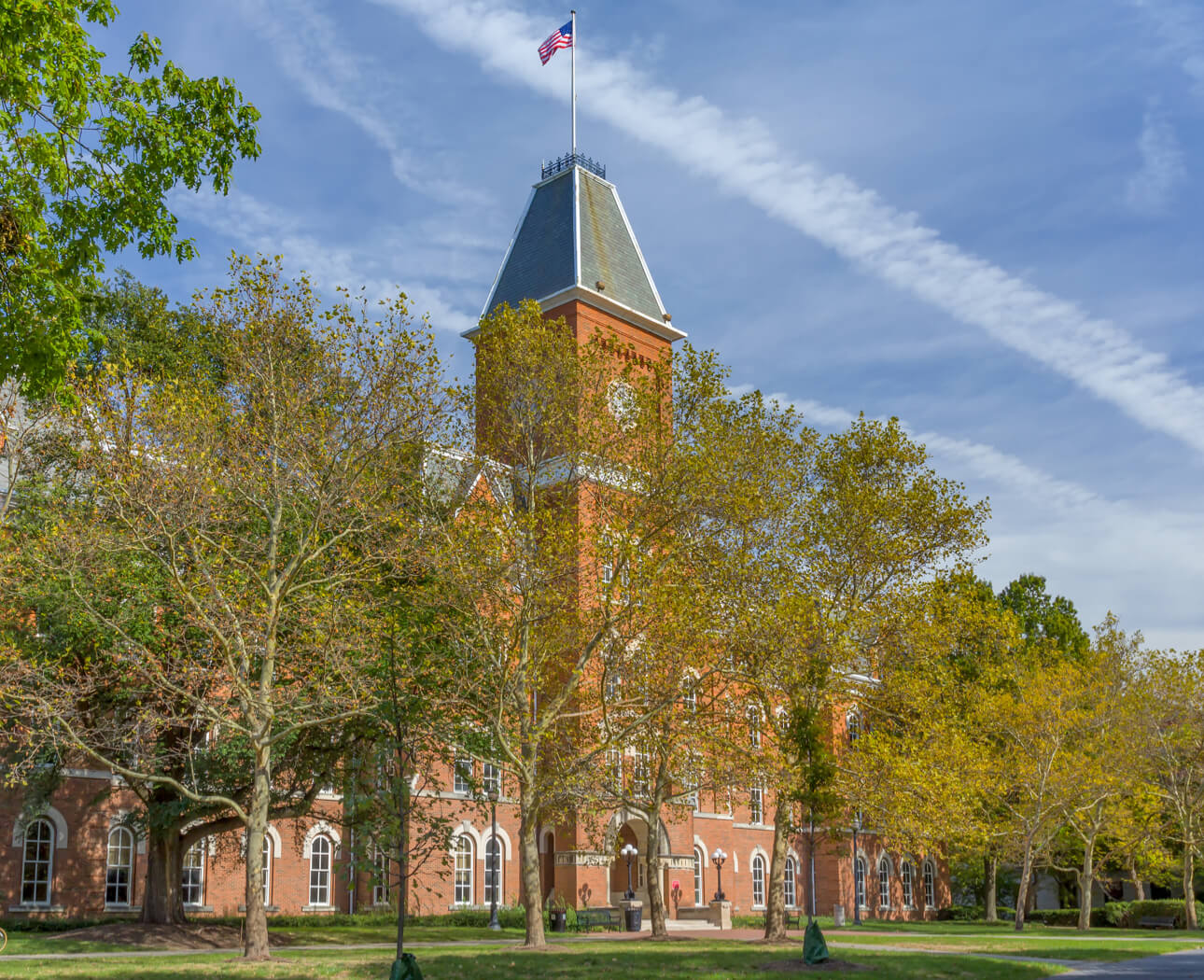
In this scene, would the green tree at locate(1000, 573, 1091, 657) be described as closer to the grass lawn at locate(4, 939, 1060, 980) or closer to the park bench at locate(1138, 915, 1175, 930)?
the park bench at locate(1138, 915, 1175, 930)

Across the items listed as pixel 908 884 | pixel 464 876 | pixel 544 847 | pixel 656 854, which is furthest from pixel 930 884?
pixel 656 854

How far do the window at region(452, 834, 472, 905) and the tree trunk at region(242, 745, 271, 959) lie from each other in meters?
20.0

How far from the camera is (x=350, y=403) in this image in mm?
25797

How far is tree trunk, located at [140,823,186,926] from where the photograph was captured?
30172 millimetres

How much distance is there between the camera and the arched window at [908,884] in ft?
216

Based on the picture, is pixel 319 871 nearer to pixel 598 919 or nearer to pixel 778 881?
pixel 598 919

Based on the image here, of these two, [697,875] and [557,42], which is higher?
[557,42]

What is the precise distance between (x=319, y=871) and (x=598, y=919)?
10.4m

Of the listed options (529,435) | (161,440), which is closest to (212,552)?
(161,440)

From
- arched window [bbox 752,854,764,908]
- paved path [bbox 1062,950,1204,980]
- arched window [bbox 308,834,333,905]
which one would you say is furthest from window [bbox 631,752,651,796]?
arched window [bbox 752,854,764,908]

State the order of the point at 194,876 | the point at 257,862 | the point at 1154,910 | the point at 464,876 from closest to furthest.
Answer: the point at 257,862
the point at 194,876
the point at 464,876
the point at 1154,910

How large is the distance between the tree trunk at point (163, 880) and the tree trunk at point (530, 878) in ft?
31.4

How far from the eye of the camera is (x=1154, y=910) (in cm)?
5553

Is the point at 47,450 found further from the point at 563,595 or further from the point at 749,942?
the point at 749,942
